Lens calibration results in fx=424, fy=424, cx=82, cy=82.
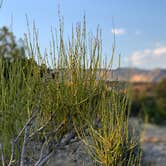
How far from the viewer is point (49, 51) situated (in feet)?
12.3

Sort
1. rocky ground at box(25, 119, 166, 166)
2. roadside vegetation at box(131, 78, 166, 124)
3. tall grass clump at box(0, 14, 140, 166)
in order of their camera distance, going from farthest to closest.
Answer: roadside vegetation at box(131, 78, 166, 124), rocky ground at box(25, 119, 166, 166), tall grass clump at box(0, 14, 140, 166)

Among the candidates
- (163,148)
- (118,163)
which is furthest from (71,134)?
(163,148)

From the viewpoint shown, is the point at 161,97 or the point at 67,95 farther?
the point at 161,97

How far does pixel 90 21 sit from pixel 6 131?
1.31 m

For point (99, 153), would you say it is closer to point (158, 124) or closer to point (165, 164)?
point (165, 164)

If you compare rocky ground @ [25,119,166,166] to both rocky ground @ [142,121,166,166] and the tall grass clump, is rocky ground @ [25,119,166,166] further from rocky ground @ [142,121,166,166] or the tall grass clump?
the tall grass clump

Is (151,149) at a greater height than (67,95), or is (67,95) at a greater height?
(67,95)

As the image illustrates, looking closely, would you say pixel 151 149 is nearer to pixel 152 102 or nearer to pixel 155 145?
pixel 155 145

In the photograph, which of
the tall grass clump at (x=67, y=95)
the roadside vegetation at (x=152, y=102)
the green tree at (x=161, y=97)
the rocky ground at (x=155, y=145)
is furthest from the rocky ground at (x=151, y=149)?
the tall grass clump at (x=67, y=95)

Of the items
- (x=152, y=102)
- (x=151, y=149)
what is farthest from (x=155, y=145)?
(x=152, y=102)

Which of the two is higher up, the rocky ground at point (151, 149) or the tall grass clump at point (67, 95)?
the tall grass clump at point (67, 95)

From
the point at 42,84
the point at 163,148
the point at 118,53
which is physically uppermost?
the point at 118,53

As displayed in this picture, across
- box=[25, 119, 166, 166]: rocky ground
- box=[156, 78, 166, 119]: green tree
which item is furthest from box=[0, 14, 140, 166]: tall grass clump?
box=[156, 78, 166, 119]: green tree

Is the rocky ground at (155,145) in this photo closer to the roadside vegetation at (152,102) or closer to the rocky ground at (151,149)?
the rocky ground at (151,149)
